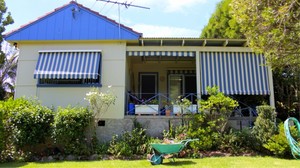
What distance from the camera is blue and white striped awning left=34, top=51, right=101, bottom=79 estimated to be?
14742 mm

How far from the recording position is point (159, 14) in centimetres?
1489

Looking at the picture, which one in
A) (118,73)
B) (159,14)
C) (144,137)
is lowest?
(144,137)

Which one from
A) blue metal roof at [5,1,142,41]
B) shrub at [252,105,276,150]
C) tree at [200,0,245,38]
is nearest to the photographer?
shrub at [252,105,276,150]

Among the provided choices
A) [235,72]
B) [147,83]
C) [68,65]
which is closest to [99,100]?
[68,65]

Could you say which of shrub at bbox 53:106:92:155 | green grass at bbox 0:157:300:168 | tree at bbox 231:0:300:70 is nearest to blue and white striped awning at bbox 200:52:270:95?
tree at bbox 231:0:300:70

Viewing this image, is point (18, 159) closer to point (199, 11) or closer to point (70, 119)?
point (70, 119)

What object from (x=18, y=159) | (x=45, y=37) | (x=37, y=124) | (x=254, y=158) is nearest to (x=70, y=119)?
(x=37, y=124)

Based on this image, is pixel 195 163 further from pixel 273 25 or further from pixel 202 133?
pixel 273 25

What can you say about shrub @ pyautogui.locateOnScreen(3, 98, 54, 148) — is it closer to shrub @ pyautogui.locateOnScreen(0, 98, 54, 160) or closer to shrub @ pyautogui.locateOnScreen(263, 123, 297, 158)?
shrub @ pyautogui.locateOnScreen(0, 98, 54, 160)

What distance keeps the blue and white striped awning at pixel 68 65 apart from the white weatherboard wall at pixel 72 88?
39 cm

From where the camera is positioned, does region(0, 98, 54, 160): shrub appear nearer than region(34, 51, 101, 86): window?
Yes

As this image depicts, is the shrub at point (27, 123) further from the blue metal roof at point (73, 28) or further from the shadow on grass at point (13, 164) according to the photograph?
the blue metal roof at point (73, 28)

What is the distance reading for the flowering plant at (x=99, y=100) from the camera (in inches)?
546

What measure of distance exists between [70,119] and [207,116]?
6759 millimetres
